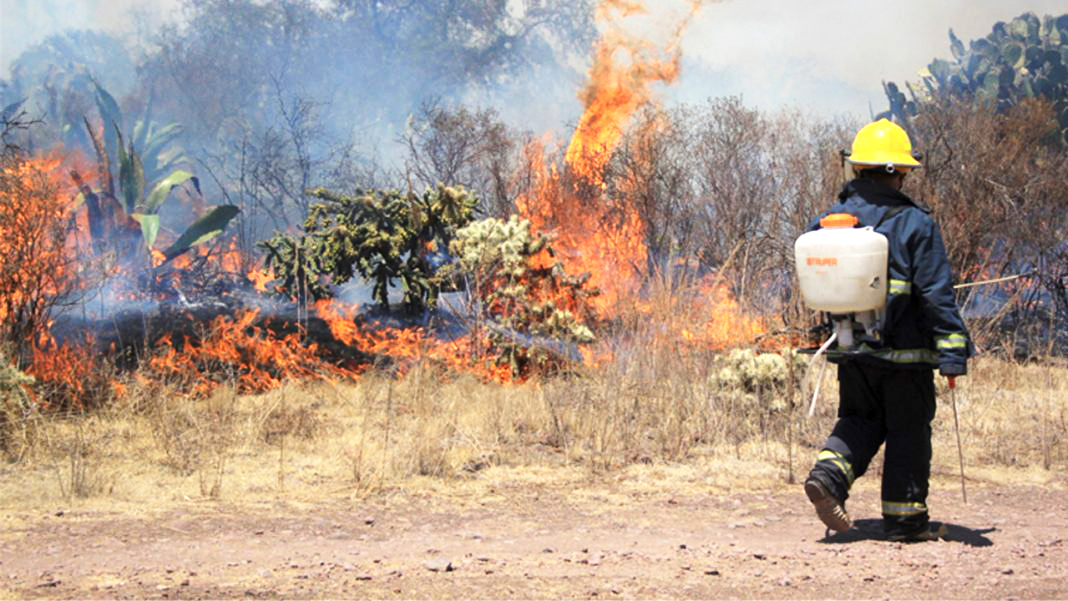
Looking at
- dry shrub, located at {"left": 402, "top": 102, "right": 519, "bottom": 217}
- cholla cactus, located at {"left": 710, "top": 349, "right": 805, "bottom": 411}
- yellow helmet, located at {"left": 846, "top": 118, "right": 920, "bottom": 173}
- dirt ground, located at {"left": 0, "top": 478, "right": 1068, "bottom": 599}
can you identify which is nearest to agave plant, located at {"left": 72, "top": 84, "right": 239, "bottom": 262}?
dry shrub, located at {"left": 402, "top": 102, "right": 519, "bottom": 217}

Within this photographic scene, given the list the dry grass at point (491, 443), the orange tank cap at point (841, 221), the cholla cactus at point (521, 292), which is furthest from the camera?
the cholla cactus at point (521, 292)

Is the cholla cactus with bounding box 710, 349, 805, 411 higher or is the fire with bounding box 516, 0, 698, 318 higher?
the fire with bounding box 516, 0, 698, 318

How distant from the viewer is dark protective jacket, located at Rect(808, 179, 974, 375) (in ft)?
16.0

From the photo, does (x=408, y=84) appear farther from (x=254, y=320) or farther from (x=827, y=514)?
(x=827, y=514)

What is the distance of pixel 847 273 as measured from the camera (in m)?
4.90

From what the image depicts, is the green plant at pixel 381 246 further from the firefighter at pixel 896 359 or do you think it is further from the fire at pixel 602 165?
the firefighter at pixel 896 359

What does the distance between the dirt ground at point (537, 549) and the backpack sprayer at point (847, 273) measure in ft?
3.35

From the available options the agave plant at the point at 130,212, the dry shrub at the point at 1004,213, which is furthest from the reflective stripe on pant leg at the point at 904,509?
the agave plant at the point at 130,212

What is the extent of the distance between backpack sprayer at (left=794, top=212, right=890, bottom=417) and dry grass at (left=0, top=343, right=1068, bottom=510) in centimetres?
194

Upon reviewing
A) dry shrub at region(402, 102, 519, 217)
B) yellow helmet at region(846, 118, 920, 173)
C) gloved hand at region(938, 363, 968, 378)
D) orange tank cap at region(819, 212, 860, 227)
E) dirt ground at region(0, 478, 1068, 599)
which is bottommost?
dirt ground at region(0, 478, 1068, 599)

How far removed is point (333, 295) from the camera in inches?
484

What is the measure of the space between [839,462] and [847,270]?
86cm

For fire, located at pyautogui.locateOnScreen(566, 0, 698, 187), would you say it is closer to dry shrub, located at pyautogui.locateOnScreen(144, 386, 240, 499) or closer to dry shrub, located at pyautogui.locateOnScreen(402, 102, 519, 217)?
dry shrub, located at pyautogui.locateOnScreen(402, 102, 519, 217)

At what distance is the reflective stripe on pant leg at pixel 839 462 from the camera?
16.5 feet
